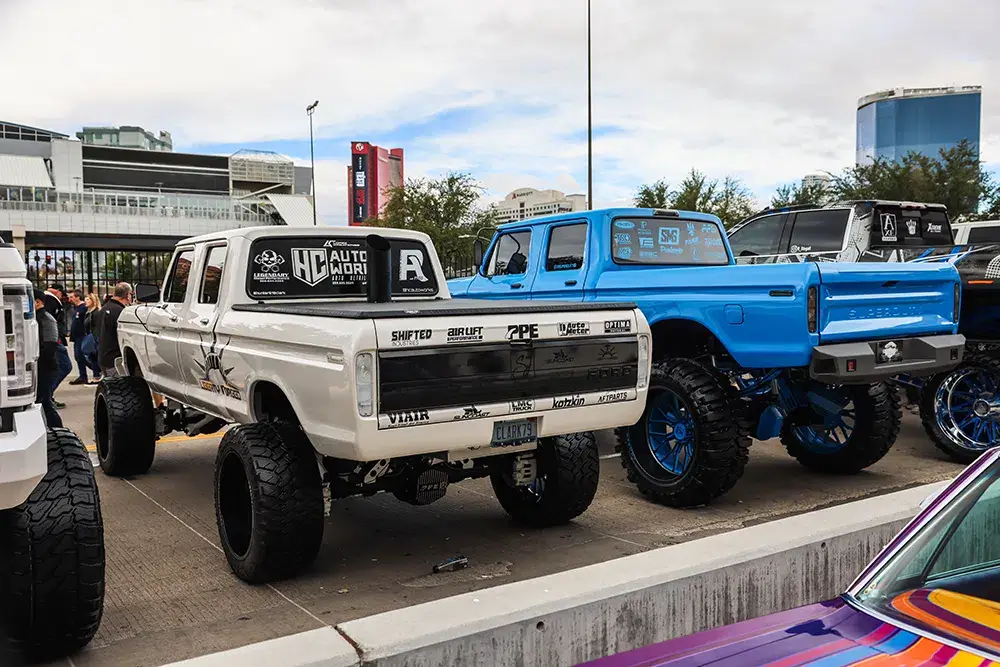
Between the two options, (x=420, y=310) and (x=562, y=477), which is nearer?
(x=420, y=310)

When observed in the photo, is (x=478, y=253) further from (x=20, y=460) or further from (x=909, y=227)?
(x=20, y=460)

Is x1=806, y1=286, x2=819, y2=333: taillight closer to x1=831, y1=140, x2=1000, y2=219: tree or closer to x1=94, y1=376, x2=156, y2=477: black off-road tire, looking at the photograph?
x1=94, y1=376, x2=156, y2=477: black off-road tire

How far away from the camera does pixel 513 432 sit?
4645 millimetres

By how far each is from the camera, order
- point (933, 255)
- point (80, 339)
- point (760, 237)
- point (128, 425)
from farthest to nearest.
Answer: point (80, 339)
point (760, 237)
point (933, 255)
point (128, 425)

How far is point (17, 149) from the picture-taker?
249ft

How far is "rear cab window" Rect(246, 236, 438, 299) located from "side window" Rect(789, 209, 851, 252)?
5.53 metres

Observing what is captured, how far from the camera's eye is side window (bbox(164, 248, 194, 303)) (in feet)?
21.3

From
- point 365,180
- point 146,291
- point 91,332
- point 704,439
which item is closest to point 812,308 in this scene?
point 704,439

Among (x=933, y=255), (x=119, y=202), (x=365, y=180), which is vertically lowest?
(x=933, y=255)

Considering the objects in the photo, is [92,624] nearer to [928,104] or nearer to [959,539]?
[959,539]

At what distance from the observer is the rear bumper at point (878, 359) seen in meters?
5.61

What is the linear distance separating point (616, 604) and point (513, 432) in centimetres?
180

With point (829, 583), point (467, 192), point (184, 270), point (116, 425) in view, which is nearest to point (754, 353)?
point (829, 583)

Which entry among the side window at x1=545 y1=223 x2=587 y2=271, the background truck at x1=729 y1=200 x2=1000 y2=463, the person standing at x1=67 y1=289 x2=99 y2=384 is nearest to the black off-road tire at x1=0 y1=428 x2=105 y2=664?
the side window at x1=545 y1=223 x2=587 y2=271
